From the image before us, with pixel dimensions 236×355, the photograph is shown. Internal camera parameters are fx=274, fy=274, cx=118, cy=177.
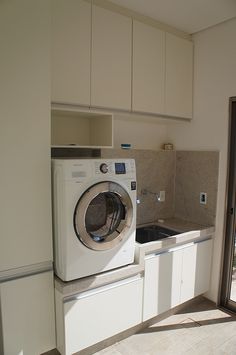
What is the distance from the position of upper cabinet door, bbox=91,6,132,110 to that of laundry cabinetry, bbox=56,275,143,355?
4.65 feet

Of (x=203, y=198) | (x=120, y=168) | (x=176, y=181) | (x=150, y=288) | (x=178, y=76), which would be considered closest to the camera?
(x=120, y=168)

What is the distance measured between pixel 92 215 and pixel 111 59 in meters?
1.25

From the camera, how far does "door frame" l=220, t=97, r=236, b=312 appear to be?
2559 millimetres

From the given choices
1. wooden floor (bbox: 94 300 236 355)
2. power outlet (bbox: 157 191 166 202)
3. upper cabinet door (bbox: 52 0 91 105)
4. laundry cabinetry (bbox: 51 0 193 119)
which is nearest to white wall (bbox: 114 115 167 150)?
laundry cabinetry (bbox: 51 0 193 119)

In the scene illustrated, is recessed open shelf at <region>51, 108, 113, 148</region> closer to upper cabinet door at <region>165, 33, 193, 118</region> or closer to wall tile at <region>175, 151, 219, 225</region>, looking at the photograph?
upper cabinet door at <region>165, 33, 193, 118</region>

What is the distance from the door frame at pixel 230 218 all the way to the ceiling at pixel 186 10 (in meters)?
0.72

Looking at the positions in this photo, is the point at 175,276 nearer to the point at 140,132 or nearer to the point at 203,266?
the point at 203,266

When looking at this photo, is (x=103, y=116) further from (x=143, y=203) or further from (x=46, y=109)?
(x=143, y=203)

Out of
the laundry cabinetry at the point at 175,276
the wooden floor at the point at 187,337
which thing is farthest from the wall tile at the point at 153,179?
the wooden floor at the point at 187,337

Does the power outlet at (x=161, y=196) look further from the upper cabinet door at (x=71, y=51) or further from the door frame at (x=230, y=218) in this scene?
the upper cabinet door at (x=71, y=51)

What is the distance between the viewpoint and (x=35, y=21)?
5.38ft

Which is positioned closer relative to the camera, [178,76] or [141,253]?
[141,253]

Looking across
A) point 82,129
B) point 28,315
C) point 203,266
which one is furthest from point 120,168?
point 203,266

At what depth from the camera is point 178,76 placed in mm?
2703
